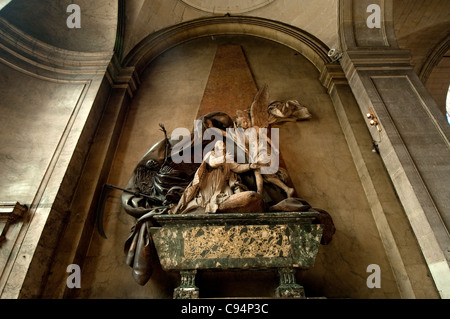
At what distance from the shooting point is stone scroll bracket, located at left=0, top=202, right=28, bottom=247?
2766mm

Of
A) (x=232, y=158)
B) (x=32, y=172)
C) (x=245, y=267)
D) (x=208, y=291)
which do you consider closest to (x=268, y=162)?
(x=232, y=158)

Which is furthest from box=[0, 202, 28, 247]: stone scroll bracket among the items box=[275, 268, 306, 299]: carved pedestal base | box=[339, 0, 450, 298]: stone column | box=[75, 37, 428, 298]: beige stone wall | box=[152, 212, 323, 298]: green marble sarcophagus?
box=[339, 0, 450, 298]: stone column

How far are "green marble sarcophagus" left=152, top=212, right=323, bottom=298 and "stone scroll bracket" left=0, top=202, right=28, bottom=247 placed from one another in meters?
1.52

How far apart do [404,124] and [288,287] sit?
8.85 ft

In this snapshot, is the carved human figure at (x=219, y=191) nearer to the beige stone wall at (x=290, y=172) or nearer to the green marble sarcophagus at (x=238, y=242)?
the green marble sarcophagus at (x=238, y=242)

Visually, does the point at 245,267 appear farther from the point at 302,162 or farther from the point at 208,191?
the point at 302,162

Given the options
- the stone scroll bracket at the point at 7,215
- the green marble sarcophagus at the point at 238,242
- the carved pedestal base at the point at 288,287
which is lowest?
the carved pedestal base at the point at 288,287

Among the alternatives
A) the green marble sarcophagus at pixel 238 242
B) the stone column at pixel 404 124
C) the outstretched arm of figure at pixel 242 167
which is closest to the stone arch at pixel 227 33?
the stone column at pixel 404 124

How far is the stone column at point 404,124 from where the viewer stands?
9.23 ft

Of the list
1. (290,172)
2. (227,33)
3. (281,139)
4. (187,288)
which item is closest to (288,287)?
(187,288)

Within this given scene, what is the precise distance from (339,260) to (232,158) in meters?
1.69

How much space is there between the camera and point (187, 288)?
2361 millimetres

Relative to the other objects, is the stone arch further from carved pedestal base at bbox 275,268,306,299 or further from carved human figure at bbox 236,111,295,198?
carved pedestal base at bbox 275,268,306,299

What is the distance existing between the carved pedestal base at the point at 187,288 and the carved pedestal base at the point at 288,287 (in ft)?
2.39
